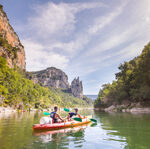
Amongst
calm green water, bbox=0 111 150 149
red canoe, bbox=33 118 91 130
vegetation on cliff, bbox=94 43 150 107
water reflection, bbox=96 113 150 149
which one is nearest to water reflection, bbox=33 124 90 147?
calm green water, bbox=0 111 150 149

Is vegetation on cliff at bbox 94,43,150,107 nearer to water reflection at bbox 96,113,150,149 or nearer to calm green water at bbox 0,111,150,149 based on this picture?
water reflection at bbox 96,113,150,149

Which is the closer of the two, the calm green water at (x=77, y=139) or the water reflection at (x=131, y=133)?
the calm green water at (x=77, y=139)

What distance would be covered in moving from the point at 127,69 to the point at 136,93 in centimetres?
1476

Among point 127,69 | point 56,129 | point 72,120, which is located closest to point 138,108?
point 127,69

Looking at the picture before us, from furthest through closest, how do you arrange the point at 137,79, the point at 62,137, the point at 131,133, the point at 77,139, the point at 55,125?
the point at 137,79 → the point at 55,125 → the point at 131,133 → the point at 62,137 → the point at 77,139

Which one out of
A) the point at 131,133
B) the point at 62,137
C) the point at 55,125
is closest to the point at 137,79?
the point at 131,133

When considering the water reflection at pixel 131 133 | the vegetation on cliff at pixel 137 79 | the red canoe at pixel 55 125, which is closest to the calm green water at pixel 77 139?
the water reflection at pixel 131 133

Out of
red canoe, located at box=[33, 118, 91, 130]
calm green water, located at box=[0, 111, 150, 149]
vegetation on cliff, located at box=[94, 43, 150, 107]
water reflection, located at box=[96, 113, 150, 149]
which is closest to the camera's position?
calm green water, located at box=[0, 111, 150, 149]

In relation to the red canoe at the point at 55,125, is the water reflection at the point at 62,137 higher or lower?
lower

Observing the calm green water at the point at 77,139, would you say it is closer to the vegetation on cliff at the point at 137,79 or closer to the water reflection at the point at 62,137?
the water reflection at the point at 62,137

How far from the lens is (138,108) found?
36.2 m

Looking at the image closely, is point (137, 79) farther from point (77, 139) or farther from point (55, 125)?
point (77, 139)

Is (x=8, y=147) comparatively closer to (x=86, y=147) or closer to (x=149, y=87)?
(x=86, y=147)

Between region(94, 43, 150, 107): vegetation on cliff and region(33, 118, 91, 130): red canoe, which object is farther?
region(94, 43, 150, 107): vegetation on cliff
